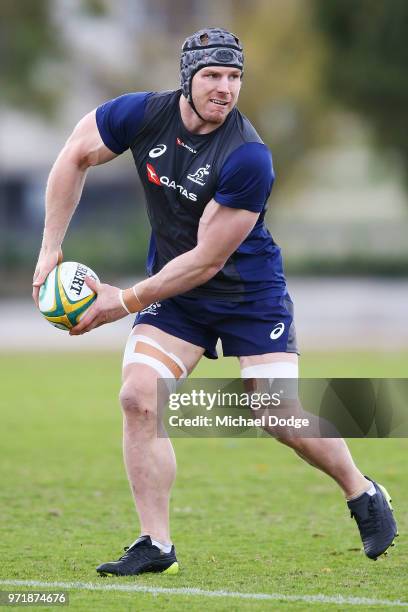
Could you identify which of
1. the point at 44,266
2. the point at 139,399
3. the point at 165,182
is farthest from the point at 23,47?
the point at 139,399

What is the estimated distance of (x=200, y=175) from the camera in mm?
6668

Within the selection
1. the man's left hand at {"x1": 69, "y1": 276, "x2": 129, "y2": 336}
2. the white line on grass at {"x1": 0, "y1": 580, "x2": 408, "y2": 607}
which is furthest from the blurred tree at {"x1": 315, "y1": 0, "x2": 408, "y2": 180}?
the white line on grass at {"x1": 0, "y1": 580, "x2": 408, "y2": 607}

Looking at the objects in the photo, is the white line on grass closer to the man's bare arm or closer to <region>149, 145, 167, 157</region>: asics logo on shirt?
the man's bare arm

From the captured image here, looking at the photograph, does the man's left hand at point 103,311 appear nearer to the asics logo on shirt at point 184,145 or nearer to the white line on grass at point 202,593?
the asics logo on shirt at point 184,145

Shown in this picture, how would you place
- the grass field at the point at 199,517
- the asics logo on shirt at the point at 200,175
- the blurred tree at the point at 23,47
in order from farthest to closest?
the blurred tree at the point at 23,47 < the asics logo on shirt at the point at 200,175 < the grass field at the point at 199,517

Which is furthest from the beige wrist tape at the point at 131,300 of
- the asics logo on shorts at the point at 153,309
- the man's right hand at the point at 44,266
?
the man's right hand at the point at 44,266

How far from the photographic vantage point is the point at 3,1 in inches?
1362

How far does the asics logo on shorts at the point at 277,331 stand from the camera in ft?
22.9

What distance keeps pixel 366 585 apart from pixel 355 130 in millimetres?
38858

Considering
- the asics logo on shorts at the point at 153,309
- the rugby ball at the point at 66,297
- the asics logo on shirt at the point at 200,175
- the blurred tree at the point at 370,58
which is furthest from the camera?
the blurred tree at the point at 370,58

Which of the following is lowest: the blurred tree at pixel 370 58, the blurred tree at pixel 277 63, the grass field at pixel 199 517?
the grass field at pixel 199 517

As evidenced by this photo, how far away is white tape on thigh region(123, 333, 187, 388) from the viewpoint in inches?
268

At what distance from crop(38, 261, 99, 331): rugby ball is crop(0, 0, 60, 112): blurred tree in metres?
28.6

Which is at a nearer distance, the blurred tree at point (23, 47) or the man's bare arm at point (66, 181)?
the man's bare arm at point (66, 181)
